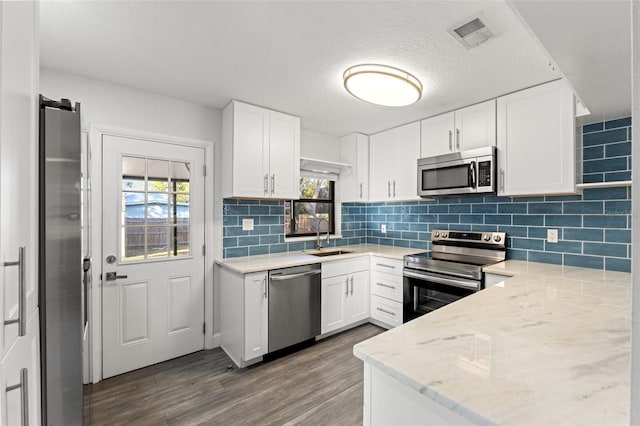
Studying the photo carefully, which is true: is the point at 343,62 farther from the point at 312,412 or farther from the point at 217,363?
the point at 217,363

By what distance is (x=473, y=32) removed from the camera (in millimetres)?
1593

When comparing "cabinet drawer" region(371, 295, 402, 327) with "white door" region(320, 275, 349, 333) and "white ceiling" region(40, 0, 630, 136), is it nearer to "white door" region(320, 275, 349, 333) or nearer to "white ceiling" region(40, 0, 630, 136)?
"white door" region(320, 275, 349, 333)

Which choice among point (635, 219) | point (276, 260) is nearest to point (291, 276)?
point (276, 260)

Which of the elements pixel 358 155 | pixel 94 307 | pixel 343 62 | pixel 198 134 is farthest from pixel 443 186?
pixel 94 307

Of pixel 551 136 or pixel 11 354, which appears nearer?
pixel 11 354

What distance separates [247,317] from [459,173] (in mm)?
2300

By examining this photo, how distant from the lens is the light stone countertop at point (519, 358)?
2.00ft

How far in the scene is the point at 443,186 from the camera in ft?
9.18

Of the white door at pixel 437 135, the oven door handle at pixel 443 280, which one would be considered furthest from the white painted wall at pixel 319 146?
the oven door handle at pixel 443 280

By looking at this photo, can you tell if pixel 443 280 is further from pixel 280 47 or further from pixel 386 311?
pixel 280 47

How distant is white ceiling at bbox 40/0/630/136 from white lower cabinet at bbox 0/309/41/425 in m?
1.54

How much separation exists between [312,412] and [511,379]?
62.1 inches

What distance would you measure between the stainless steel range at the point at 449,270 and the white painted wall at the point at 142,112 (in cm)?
193

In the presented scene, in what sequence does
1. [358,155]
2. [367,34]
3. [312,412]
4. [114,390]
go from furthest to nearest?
[358,155], [114,390], [312,412], [367,34]
